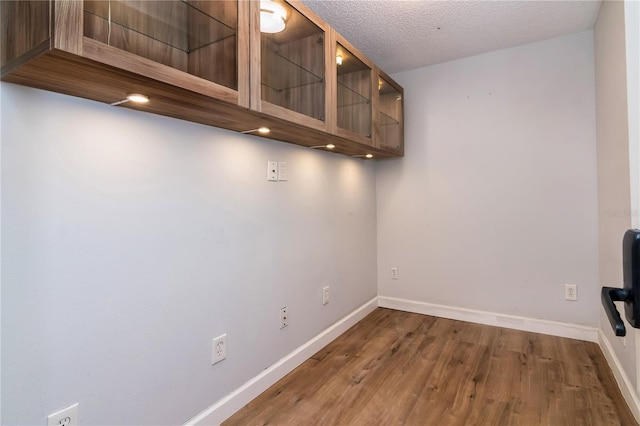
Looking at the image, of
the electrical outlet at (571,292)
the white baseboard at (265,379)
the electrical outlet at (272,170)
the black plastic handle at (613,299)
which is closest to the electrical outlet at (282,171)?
the electrical outlet at (272,170)

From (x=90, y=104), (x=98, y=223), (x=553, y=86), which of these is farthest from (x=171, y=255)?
(x=553, y=86)

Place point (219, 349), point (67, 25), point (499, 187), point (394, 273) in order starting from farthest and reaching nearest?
point (394, 273) < point (499, 187) < point (219, 349) < point (67, 25)

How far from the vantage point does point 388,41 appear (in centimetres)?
249

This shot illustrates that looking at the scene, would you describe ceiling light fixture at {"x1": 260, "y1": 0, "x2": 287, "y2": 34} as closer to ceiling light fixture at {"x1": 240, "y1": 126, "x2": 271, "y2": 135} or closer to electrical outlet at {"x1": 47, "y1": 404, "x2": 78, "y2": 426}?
ceiling light fixture at {"x1": 240, "y1": 126, "x2": 271, "y2": 135}

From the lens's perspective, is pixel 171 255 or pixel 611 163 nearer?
pixel 171 255

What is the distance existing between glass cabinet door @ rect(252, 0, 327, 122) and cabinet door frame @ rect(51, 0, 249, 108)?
122mm

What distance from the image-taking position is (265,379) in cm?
188

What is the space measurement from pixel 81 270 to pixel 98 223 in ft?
0.56

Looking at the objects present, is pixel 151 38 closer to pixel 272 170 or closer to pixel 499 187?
pixel 272 170

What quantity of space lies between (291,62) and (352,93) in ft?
1.90

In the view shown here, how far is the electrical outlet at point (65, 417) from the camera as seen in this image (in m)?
1.08

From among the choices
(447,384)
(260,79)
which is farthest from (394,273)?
(260,79)

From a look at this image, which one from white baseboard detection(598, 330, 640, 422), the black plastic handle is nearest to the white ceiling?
the black plastic handle

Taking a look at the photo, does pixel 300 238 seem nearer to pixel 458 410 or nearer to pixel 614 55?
pixel 458 410
